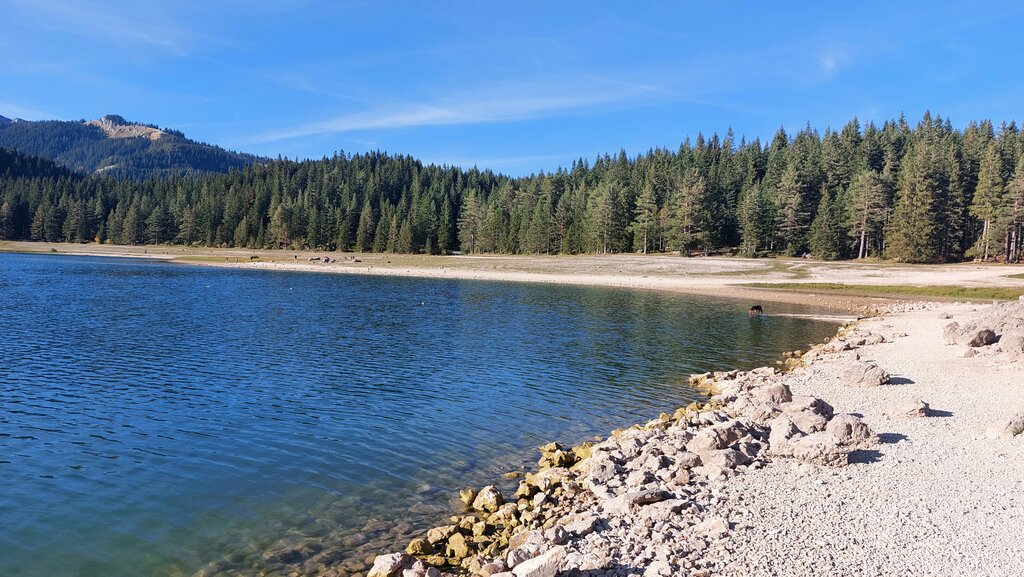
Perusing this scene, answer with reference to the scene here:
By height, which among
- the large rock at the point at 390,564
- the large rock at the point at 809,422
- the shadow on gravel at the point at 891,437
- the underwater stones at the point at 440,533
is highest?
the large rock at the point at 809,422

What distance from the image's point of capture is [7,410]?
1759 centimetres

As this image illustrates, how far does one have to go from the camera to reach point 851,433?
12.9 meters

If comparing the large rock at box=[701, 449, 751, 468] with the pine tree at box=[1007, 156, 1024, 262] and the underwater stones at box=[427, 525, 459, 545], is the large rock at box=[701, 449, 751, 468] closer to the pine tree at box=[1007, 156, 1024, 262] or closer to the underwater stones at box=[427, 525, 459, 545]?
the underwater stones at box=[427, 525, 459, 545]

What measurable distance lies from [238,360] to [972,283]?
2737 inches

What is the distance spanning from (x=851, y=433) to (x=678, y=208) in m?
106

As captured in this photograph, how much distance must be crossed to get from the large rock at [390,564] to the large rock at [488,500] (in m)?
2.58

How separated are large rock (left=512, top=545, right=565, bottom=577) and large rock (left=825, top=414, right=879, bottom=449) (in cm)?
771

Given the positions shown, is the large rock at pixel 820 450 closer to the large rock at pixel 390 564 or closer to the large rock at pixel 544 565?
the large rock at pixel 544 565

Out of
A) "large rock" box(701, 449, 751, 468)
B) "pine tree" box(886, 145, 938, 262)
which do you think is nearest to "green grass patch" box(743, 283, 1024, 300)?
"pine tree" box(886, 145, 938, 262)

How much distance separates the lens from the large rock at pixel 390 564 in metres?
9.09

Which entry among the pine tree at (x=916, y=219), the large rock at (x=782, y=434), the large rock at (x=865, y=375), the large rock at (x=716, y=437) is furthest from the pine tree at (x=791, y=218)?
the large rock at (x=716, y=437)

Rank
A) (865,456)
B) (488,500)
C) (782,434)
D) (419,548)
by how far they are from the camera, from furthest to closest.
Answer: (782,434), (865,456), (488,500), (419,548)

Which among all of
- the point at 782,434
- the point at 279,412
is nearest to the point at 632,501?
the point at 782,434

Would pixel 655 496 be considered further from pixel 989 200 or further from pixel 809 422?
pixel 989 200
